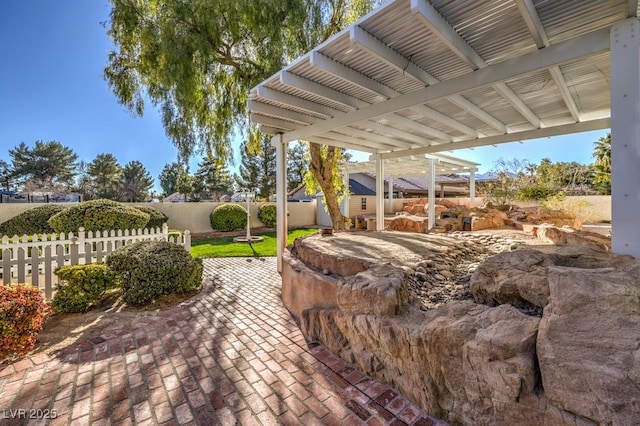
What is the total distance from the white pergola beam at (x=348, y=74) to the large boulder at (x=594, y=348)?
331cm

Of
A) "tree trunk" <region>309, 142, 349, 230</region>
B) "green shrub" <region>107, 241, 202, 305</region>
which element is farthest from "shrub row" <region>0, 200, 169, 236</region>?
"tree trunk" <region>309, 142, 349, 230</region>

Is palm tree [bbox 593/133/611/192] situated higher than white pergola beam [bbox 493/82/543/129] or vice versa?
palm tree [bbox 593/133/611/192]

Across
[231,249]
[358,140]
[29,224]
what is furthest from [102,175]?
[358,140]

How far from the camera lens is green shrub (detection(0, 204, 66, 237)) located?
9.73 meters

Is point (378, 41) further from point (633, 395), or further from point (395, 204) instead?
point (395, 204)

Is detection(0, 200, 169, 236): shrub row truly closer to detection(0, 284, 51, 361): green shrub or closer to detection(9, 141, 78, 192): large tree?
detection(0, 284, 51, 361): green shrub

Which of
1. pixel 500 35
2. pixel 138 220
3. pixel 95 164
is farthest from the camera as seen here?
pixel 95 164

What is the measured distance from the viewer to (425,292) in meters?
3.18

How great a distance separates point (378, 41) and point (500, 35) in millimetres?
1329

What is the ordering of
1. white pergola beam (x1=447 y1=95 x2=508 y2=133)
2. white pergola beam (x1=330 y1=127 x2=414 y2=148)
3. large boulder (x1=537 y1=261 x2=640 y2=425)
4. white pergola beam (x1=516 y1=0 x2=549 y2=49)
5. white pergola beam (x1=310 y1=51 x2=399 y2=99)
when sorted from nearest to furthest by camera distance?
large boulder (x1=537 y1=261 x2=640 y2=425)
white pergola beam (x1=516 y1=0 x2=549 y2=49)
white pergola beam (x1=310 y1=51 x2=399 y2=99)
white pergola beam (x1=447 y1=95 x2=508 y2=133)
white pergola beam (x1=330 y1=127 x2=414 y2=148)

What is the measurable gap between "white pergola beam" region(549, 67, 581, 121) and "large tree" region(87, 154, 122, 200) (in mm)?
44201

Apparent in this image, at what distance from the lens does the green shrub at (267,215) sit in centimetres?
1598

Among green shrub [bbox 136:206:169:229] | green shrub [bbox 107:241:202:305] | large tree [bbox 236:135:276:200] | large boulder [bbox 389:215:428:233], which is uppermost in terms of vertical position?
large tree [bbox 236:135:276:200]

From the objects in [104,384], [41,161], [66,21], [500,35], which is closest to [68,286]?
[104,384]
